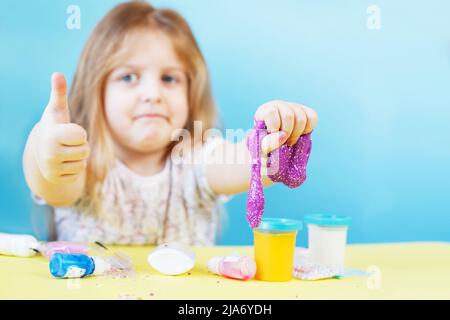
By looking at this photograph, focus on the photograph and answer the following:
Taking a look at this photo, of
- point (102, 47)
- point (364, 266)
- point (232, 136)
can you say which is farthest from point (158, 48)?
point (364, 266)

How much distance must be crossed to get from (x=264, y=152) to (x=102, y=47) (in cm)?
86

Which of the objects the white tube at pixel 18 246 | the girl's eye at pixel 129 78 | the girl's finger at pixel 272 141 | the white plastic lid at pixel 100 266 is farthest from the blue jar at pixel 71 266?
the girl's eye at pixel 129 78

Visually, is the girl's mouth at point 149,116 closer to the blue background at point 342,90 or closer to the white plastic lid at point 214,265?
the blue background at point 342,90

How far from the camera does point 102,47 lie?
71.2 inches

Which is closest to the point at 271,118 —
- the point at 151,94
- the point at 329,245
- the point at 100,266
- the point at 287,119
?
the point at 287,119

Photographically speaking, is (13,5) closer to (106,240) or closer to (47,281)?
(106,240)

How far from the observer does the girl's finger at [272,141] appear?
108cm

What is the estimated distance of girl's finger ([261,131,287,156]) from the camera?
1.08 metres

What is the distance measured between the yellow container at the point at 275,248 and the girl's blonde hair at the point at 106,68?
0.77 m

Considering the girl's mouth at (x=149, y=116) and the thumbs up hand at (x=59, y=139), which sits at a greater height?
the girl's mouth at (x=149, y=116)

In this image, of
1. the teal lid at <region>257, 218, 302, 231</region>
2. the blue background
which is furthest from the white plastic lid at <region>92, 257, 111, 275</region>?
the blue background

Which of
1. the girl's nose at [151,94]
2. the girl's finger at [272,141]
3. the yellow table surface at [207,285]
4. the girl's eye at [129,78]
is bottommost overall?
the yellow table surface at [207,285]

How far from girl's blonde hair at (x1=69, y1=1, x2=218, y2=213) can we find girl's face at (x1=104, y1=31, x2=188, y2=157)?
2 cm

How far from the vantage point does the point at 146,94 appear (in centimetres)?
178
